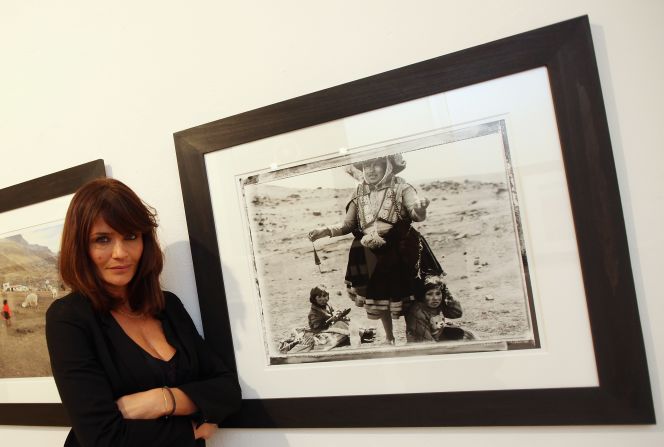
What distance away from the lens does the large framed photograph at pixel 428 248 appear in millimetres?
876

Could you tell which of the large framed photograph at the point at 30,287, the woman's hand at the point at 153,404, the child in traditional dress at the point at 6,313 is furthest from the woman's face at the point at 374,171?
the child in traditional dress at the point at 6,313

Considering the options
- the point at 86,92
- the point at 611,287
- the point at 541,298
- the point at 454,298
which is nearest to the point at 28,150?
the point at 86,92

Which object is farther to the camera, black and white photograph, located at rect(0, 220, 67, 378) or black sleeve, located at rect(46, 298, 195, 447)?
black and white photograph, located at rect(0, 220, 67, 378)

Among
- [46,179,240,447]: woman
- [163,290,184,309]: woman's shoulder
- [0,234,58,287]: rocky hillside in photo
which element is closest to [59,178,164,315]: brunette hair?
[46,179,240,447]: woman

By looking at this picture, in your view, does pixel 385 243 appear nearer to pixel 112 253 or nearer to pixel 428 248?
pixel 428 248

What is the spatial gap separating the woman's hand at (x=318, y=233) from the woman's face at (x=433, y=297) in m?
0.26

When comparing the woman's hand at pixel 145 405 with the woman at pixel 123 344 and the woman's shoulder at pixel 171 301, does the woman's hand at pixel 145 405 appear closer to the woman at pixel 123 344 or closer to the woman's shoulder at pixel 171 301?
the woman at pixel 123 344

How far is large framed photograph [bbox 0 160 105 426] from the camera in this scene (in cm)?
139

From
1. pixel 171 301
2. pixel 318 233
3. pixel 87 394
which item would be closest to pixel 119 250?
pixel 171 301

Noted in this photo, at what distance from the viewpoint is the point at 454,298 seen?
0.97 metres

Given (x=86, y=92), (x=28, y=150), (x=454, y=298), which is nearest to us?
(x=454, y=298)

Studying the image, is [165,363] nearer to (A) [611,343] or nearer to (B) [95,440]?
(B) [95,440]

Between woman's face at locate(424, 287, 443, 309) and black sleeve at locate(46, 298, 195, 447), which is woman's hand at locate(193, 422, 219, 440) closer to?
black sleeve at locate(46, 298, 195, 447)

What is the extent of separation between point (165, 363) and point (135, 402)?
0.11 meters
